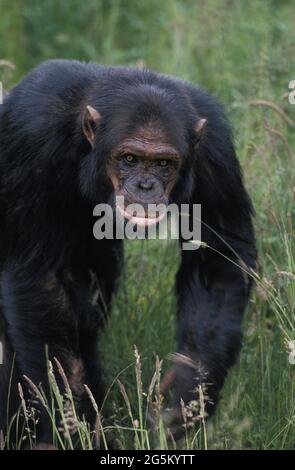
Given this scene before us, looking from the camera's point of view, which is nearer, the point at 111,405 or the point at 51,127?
the point at 51,127

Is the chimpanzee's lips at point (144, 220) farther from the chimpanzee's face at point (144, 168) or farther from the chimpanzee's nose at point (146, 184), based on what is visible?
the chimpanzee's nose at point (146, 184)

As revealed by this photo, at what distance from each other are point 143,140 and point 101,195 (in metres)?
0.40

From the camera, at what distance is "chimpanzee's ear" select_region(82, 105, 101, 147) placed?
5311 millimetres

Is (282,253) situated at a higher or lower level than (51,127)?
lower

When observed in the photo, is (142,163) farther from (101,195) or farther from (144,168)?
(101,195)

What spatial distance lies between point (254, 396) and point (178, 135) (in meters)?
1.41

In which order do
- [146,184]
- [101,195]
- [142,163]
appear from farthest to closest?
1. [101,195]
2. [142,163]
3. [146,184]

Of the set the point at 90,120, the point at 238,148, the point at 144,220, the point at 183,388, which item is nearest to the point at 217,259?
the point at 144,220

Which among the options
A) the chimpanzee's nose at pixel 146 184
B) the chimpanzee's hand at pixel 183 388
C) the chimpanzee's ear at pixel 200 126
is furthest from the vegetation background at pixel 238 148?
the chimpanzee's nose at pixel 146 184

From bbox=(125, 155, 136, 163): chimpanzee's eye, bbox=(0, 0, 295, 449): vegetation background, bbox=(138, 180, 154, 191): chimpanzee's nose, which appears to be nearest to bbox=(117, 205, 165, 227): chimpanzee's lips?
bbox=(138, 180, 154, 191): chimpanzee's nose

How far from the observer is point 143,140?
5.29 m

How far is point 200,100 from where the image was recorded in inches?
223

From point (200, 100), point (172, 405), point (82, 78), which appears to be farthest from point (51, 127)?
point (172, 405)
